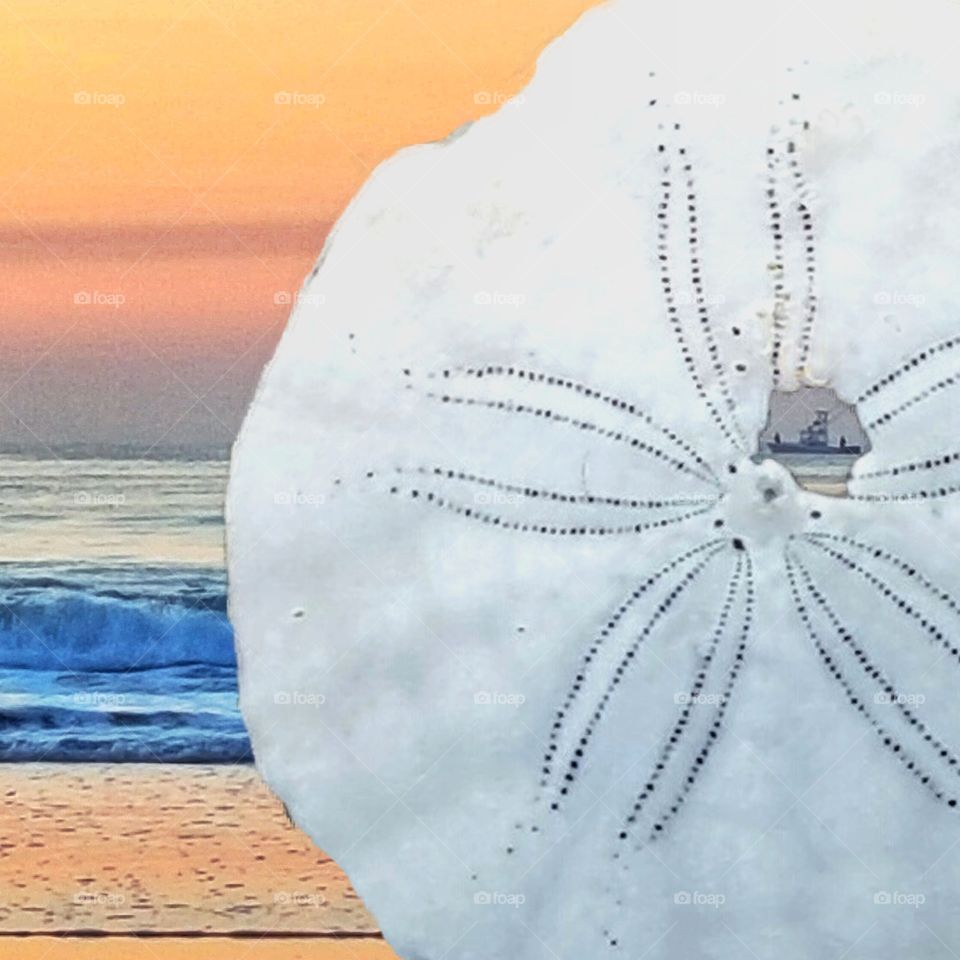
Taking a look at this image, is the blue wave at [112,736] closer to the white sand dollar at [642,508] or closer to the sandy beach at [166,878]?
the sandy beach at [166,878]

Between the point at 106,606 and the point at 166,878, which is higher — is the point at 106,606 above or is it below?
above

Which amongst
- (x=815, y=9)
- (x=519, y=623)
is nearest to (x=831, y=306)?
(x=815, y=9)

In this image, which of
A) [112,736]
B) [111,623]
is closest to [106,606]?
[111,623]

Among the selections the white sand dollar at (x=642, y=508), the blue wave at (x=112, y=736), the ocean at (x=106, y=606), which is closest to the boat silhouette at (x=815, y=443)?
the white sand dollar at (x=642, y=508)

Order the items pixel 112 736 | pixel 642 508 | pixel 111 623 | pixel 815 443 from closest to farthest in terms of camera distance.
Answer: pixel 642 508, pixel 815 443, pixel 112 736, pixel 111 623

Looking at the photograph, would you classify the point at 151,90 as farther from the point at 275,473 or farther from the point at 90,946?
the point at 90,946

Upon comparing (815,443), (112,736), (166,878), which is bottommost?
(166,878)

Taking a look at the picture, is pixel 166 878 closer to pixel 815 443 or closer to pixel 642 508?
pixel 642 508
